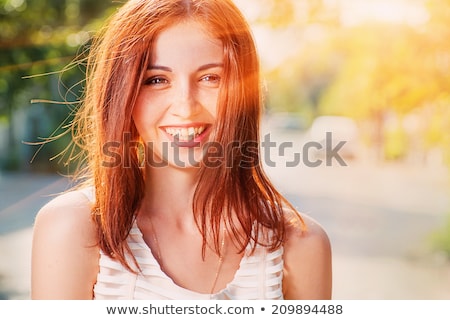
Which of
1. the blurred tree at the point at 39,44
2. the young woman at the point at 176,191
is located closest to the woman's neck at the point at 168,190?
the young woman at the point at 176,191

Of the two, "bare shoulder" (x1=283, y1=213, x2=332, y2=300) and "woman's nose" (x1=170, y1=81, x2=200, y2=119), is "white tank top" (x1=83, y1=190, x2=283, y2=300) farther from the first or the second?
"woman's nose" (x1=170, y1=81, x2=200, y2=119)

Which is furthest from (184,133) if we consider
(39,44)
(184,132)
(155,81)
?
(39,44)

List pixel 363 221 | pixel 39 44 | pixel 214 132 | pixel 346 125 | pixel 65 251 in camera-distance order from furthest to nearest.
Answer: pixel 346 125, pixel 363 221, pixel 39 44, pixel 214 132, pixel 65 251

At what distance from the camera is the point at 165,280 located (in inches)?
50.2

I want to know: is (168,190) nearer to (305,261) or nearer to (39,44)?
(305,261)

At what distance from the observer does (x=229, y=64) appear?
1316 millimetres

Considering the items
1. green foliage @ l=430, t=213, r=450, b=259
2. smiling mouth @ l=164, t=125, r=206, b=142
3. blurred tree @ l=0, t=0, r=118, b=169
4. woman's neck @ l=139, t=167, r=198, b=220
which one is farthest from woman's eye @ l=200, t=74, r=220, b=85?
green foliage @ l=430, t=213, r=450, b=259

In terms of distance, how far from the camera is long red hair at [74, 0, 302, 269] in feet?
4.17

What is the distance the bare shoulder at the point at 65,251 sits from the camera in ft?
4.08

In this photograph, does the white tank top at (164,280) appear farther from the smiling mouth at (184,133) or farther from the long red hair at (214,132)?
the smiling mouth at (184,133)

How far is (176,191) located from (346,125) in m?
5.35

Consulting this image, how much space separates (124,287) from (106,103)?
393 mm
